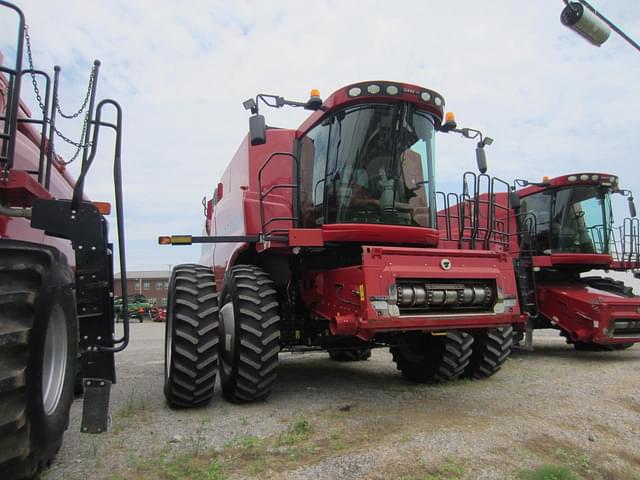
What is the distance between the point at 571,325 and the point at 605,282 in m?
1.64

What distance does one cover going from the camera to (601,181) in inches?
394

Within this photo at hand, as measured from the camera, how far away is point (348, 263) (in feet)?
18.5

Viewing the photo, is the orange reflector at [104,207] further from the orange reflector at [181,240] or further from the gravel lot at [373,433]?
the orange reflector at [181,240]

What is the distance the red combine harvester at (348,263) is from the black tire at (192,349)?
12 millimetres

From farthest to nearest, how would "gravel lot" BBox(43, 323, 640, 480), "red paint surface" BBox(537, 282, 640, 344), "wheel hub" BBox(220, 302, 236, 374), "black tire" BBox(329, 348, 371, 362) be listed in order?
"black tire" BBox(329, 348, 371, 362)
"red paint surface" BBox(537, 282, 640, 344)
"wheel hub" BBox(220, 302, 236, 374)
"gravel lot" BBox(43, 323, 640, 480)

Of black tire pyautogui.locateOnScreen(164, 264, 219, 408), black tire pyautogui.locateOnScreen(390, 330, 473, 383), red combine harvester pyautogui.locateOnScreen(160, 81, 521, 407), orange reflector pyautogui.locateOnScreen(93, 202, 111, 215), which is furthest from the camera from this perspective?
black tire pyautogui.locateOnScreen(390, 330, 473, 383)

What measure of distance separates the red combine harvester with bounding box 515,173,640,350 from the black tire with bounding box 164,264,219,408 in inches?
240

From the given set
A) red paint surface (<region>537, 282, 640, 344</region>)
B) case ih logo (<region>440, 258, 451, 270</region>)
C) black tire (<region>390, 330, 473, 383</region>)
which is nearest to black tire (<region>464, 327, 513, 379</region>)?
black tire (<region>390, 330, 473, 383</region>)

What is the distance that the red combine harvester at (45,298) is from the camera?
246cm

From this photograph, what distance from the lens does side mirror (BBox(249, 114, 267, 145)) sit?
5219mm

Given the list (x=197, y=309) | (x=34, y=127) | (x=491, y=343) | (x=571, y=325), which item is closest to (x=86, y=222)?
(x=34, y=127)

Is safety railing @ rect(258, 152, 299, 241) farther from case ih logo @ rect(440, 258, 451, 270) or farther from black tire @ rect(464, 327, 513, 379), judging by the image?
black tire @ rect(464, 327, 513, 379)

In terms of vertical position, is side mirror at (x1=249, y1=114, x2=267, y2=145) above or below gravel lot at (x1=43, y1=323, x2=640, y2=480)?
above

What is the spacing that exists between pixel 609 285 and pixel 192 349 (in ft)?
27.7
